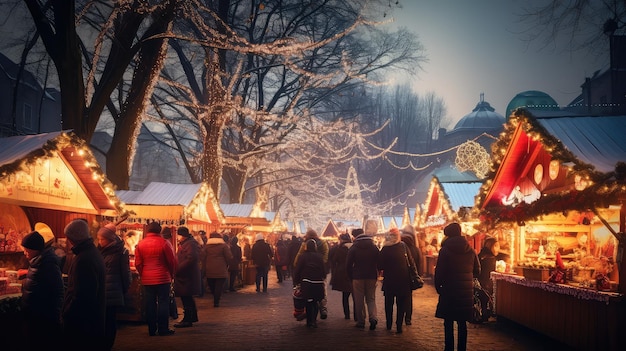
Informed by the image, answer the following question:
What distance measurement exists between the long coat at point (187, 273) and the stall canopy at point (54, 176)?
183 cm

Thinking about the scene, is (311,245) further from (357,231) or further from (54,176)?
(54,176)

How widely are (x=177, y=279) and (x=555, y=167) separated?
7.36 metres

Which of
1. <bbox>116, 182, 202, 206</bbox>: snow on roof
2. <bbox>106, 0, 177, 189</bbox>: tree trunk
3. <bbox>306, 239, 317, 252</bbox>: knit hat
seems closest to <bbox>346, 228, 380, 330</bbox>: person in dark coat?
<bbox>306, 239, 317, 252</bbox>: knit hat

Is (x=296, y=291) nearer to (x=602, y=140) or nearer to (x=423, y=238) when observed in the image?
(x=602, y=140)

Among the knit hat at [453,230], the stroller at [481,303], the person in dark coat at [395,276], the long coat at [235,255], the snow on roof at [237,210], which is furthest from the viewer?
the snow on roof at [237,210]

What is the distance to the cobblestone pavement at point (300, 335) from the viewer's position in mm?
9656

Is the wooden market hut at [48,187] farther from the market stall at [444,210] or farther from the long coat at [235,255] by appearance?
the market stall at [444,210]

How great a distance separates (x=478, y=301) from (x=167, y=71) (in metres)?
17.7

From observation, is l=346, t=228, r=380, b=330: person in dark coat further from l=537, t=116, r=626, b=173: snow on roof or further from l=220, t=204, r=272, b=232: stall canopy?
l=220, t=204, r=272, b=232: stall canopy

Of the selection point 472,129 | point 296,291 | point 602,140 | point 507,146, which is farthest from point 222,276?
point 472,129

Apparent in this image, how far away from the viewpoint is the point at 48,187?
10539mm

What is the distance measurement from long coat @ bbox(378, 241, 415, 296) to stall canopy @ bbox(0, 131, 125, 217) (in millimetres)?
5325

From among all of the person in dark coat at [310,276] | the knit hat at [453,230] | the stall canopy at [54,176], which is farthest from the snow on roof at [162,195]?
the knit hat at [453,230]

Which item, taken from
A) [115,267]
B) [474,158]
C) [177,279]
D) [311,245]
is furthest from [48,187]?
[474,158]
